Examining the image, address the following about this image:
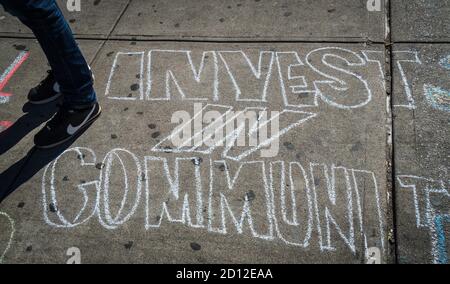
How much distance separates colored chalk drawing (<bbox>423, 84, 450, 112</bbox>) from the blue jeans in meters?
2.23

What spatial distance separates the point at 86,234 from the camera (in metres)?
2.39

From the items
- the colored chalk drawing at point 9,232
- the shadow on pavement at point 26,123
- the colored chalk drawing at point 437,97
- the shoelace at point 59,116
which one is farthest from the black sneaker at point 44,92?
the colored chalk drawing at point 437,97

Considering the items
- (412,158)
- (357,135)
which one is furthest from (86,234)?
(412,158)

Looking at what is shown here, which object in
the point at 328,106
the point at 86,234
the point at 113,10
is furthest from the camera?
the point at 113,10

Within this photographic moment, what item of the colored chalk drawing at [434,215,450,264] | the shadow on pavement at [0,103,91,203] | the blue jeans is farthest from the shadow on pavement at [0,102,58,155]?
the colored chalk drawing at [434,215,450,264]

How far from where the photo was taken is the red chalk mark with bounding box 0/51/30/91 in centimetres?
338

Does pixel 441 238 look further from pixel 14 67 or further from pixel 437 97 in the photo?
pixel 14 67

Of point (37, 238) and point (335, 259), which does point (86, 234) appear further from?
point (335, 259)

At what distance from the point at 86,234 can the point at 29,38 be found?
7.16 ft

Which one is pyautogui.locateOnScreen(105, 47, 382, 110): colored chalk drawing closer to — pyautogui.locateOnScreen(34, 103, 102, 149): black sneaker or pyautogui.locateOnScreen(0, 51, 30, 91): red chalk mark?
pyautogui.locateOnScreen(34, 103, 102, 149): black sneaker

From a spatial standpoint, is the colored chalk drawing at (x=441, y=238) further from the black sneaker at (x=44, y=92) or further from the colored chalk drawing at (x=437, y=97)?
the black sneaker at (x=44, y=92)

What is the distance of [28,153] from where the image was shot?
2.85m

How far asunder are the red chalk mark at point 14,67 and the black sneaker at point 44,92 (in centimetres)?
35

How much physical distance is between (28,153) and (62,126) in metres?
0.28
